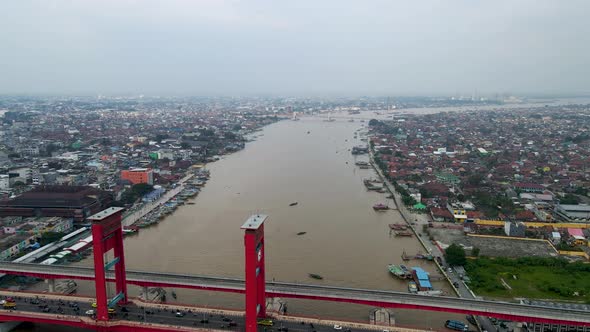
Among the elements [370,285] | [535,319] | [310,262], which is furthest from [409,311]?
[310,262]

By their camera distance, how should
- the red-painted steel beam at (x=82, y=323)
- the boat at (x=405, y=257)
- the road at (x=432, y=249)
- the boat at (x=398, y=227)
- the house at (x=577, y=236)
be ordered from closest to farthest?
the red-painted steel beam at (x=82, y=323) < the road at (x=432, y=249) < the boat at (x=405, y=257) < the house at (x=577, y=236) < the boat at (x=398, y=227)

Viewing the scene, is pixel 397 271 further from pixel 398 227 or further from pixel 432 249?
pixel 398 227

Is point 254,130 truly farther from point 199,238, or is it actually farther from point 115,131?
point 199,238

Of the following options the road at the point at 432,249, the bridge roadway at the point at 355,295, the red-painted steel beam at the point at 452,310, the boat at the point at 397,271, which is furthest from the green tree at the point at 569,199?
the red-painted steel beam at the point at 452,310

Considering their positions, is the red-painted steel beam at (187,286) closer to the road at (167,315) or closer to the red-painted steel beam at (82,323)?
the road at (167,315)

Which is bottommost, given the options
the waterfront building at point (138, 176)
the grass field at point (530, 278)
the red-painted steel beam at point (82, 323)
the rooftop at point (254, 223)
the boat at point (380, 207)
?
the grass field at point (530, 278)

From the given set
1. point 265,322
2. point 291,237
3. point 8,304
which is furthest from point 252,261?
point 291,237

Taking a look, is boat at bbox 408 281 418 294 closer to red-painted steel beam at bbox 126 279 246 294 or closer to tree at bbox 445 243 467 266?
tree at bbox 445 243 467 266
